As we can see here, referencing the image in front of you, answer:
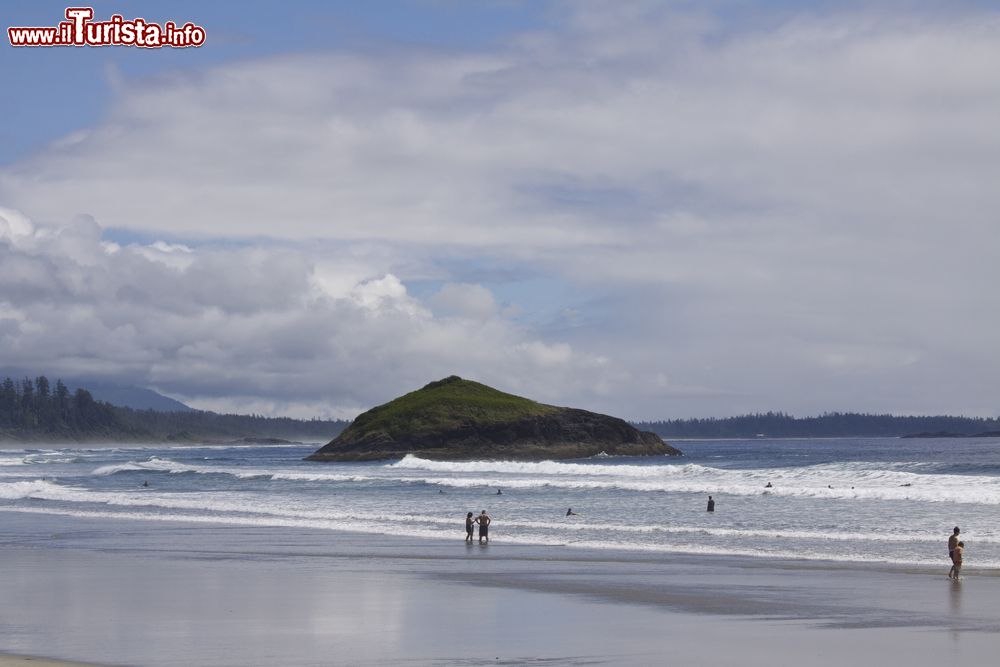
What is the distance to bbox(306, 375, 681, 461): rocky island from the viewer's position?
445 feet

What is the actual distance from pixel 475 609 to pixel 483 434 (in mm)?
115953

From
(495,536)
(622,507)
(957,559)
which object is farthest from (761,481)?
(957,559)

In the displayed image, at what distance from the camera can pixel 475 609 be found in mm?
23109

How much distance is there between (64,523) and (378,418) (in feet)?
332

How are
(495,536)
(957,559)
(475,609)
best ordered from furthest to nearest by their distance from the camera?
(495,536) → (957,559) → (475,609)

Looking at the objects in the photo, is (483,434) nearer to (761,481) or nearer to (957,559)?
(761,481)

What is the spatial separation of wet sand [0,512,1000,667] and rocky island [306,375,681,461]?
99.4 m

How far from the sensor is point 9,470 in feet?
351

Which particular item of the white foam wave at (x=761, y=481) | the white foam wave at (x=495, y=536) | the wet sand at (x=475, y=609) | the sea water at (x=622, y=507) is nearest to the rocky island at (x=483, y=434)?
the white foam wave at (x=761, y=481)

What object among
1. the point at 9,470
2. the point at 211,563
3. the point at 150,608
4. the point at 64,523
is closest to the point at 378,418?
the point at 9,470

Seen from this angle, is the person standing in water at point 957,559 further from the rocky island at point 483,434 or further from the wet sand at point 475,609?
the rocky island at point 483,434

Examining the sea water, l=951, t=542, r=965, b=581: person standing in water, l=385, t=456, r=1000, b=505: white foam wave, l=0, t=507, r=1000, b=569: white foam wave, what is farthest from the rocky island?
l=951, t=542, r=965, b=581: person standing in water

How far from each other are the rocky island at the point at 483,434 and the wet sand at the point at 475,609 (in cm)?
9939

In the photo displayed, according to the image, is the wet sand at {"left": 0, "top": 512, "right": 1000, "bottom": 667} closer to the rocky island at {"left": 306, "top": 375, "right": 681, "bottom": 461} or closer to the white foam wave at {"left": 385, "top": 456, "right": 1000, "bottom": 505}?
the white foam wave at {"left": 385, "top": 456, "right": 1000, "bottom": 505}
